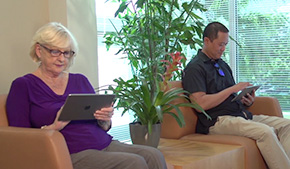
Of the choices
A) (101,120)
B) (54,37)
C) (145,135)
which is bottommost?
(145,135)

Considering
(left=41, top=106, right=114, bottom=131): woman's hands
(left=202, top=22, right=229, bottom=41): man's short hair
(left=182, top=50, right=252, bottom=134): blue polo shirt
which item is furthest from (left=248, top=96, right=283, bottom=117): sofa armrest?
(left=41, top=106, right=114, bottom=131): woman's hands

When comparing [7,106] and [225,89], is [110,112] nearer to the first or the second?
[7,106]

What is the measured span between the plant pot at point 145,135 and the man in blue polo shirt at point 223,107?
492mm

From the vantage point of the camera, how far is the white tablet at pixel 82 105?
85.9 inches

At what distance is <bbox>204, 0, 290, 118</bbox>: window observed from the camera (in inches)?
186

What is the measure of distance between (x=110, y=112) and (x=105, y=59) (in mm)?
2074

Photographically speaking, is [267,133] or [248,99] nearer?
[267,133]

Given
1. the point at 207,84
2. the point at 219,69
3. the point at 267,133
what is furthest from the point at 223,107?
the point at 267,133

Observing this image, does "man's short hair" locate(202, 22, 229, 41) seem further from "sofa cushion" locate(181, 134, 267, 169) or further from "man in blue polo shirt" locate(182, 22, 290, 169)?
"sofa cushion" locate(181, 134, 267, 169)

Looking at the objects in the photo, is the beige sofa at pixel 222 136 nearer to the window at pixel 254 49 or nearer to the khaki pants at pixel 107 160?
the window at pixel 254 49

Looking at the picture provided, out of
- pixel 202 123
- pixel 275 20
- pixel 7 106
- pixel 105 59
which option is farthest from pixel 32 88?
pixel 275 20

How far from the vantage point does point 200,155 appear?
2906 mm

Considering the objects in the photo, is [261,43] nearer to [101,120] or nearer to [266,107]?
[266,107]

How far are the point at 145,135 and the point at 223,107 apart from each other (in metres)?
0.83
